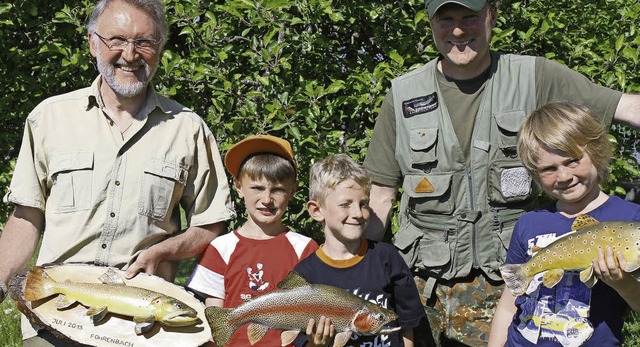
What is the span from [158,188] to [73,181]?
0.45 meters

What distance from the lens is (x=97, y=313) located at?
167 inches

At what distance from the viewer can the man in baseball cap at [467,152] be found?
456 centimetres

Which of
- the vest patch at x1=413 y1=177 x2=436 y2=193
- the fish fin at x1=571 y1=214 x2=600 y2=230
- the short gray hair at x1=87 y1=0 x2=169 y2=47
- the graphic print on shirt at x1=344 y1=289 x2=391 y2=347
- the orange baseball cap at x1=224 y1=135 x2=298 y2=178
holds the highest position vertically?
the short gray hair at x1=87 y1=0 x2=169 y2=47

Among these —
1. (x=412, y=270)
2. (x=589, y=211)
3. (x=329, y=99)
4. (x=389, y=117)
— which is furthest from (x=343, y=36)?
(x=589, y=211)

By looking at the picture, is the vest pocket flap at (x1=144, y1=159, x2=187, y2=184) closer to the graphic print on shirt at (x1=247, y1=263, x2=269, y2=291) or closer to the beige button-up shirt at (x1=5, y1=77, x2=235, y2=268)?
the beige button-up shirt at (x1=5, y1=77, x2=235, y2=268)

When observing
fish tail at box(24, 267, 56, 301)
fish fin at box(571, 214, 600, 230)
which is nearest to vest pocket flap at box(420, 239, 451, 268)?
fish fin at box(571, 214, 600, 230)

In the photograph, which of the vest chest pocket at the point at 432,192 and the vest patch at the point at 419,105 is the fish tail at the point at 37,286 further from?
the vest patch at the point at 419,105

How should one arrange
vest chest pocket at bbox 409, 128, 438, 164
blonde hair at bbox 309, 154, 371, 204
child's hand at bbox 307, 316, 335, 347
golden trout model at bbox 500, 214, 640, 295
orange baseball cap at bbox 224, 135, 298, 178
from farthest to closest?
orange baseball cap at bbox 224, 135, 298, 178 → vest chest pocket at bbox 409, 128, 438, 164 → blonde hair at bbox 309, 154, 371, 204 → child's hand at bbox 307, 316, 335, 347 → golden trout model at bbox 500, 214, 640, 295

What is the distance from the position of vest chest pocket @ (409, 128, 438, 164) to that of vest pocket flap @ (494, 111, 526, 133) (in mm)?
349

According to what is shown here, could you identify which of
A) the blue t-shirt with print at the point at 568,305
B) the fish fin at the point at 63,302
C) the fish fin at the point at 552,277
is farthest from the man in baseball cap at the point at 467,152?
the fish fin at the point at 63,302

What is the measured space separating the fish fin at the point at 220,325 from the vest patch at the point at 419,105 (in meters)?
1.52

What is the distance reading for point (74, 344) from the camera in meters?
4.39

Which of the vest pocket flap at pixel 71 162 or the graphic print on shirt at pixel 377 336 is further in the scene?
the vest pocket flap at pixel 71 162

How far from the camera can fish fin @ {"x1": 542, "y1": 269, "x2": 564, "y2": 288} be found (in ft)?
12.4
